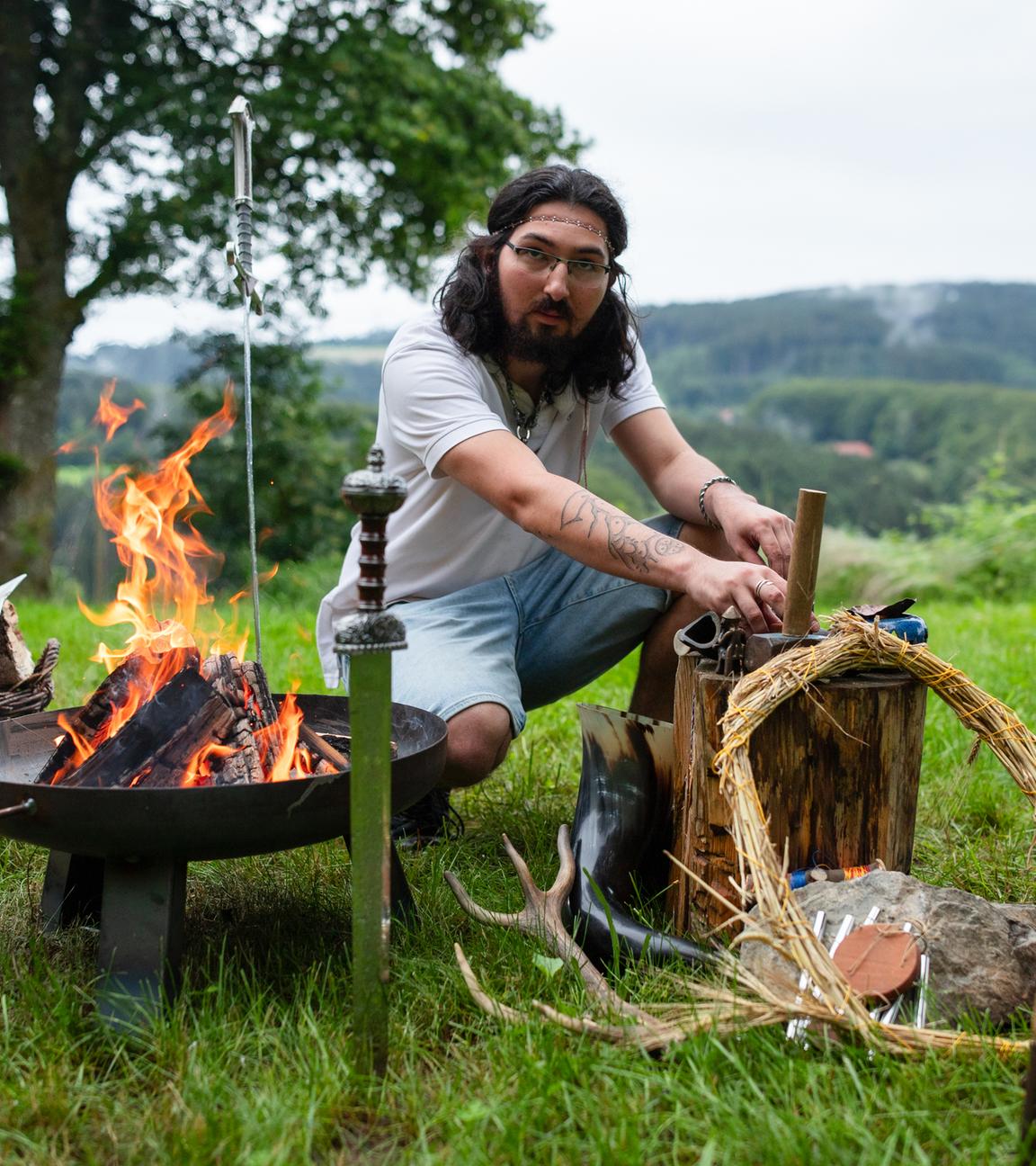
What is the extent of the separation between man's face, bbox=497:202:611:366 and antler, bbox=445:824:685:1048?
1.42 m

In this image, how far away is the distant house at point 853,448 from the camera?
19078 millimetres

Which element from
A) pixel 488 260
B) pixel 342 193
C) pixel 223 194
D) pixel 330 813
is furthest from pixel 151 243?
pixel 330 813

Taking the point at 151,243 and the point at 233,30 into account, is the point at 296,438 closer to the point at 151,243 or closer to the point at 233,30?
the point at 151,243

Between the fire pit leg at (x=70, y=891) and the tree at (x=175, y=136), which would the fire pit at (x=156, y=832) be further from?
the tree at (x=175, y=136)

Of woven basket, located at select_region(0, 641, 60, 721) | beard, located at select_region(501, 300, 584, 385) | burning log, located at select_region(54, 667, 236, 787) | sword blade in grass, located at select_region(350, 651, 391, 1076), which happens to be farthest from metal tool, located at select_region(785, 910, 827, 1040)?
woven basket, located at select_region(0, 641, 60, 721)

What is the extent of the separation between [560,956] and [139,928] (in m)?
0.85

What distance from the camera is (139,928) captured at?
206 cm

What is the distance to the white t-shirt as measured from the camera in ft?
9.60

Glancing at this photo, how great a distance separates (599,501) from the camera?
2719 mm

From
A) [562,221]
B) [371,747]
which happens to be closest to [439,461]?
[562,221]

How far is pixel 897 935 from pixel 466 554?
170 centimetres

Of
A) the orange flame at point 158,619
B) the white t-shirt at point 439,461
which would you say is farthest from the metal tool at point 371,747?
the white t-shirt at point 439,461

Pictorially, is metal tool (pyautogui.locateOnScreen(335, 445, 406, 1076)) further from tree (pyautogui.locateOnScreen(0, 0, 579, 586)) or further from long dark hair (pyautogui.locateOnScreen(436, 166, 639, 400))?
tree (pyautogui.locateOnScreen(0, 0, 579, 586))

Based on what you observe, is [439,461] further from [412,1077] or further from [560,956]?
[412,1077]
